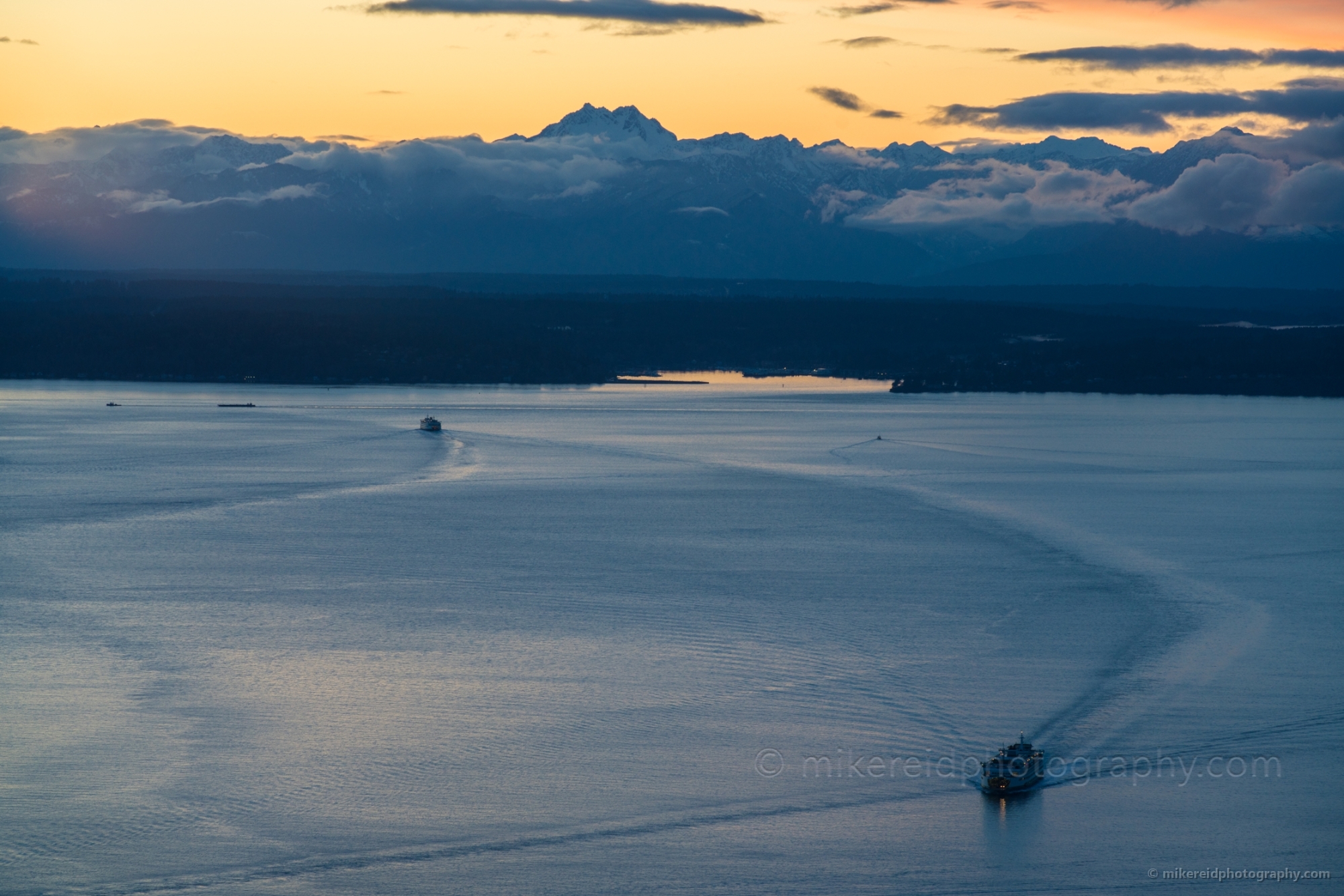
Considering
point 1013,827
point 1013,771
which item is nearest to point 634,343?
point 1013,771

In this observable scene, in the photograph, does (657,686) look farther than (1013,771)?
Yes

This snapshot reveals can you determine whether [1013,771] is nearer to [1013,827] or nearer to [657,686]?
[1013,827]

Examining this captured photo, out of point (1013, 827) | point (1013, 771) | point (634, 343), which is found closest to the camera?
Result: point (1013, 827)

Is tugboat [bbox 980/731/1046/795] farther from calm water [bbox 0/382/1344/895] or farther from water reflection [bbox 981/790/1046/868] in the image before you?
calm water [bbox 0/382/1344/895]

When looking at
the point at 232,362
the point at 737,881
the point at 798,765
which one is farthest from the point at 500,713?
the point at 232,362

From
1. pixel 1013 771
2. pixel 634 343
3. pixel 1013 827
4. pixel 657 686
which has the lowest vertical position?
pixel 1013 827

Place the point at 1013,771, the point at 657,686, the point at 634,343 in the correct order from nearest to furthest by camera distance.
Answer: the point at 1013,771 < the point at 657,686 < the point at 634,343

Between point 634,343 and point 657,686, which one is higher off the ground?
point 634,343

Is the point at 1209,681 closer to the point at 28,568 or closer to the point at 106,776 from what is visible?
the point at 106,776
